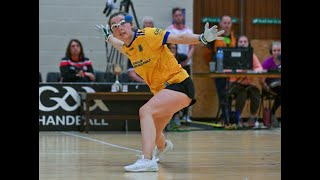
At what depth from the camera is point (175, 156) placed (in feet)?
26.8

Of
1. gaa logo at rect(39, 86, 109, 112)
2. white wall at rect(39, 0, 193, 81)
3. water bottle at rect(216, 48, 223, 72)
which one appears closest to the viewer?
gaa logo at rect(39, 86, 109, 112)

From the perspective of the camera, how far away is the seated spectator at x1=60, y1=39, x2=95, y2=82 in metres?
13.2

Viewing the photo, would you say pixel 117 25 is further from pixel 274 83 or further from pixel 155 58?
pixel 274 83

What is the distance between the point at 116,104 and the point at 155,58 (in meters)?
5.94


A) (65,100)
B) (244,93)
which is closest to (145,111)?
(65,100)

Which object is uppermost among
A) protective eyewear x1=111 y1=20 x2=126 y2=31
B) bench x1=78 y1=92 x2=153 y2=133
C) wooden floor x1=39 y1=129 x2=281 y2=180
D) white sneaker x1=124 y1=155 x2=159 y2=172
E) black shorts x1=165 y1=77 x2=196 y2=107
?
protective eyewear x1=111 y1=20 x2=126 y2=31

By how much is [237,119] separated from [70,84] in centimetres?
337

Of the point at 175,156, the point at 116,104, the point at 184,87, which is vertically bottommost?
the point at 175,156

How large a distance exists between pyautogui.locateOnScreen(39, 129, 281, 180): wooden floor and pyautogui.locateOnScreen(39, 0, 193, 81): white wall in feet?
9.63

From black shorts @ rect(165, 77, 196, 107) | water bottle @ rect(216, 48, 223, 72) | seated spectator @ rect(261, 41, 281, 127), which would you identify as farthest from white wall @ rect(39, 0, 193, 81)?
black shorts @ rect(165, 77, 196, 107)

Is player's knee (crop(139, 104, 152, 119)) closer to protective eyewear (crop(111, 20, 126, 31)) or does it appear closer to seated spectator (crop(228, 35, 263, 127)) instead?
protective eyewear (crop(111, 20, 126, 31))

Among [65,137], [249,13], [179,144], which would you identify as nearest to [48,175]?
[179,144]

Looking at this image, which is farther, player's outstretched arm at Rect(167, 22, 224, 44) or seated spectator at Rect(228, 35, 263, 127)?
seated spectator at Rect(228, 35, 263, 127)

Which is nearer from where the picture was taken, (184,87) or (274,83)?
(184,87)
